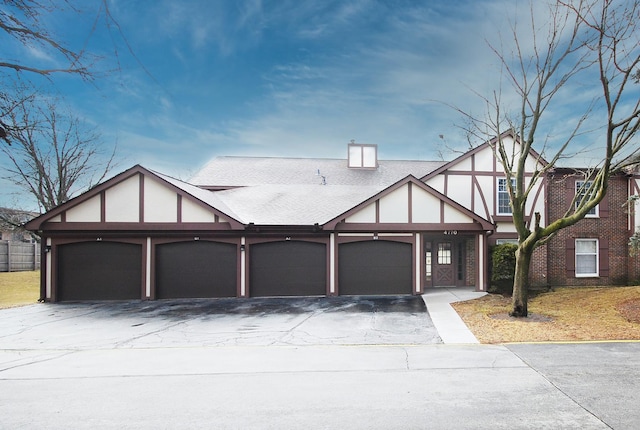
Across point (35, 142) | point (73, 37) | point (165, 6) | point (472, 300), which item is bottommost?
point (472, 300)

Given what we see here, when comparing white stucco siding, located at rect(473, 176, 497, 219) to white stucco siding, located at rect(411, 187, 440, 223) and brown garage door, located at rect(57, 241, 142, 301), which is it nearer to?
white stucco siding, located at rect(411, 187, 440, 223)

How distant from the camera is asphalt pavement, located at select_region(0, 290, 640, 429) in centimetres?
473

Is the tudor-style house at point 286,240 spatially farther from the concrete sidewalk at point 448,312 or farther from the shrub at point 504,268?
the concrete sidewalk at point 448,312

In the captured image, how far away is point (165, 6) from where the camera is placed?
6.27m

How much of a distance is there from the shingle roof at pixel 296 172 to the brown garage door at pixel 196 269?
6.52 metres

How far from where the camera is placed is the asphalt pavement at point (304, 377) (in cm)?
473

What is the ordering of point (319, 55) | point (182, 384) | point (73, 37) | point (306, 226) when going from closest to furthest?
point (73, 37) < point (182, 384) < point (306, 226) < point (319, 55)

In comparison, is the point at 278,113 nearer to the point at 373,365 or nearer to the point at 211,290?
the point at 211,290

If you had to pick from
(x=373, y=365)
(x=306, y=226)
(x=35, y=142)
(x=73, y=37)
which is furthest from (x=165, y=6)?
(x=35, y=142)

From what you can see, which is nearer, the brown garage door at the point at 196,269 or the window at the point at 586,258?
the brown garage door at the point at 196,269

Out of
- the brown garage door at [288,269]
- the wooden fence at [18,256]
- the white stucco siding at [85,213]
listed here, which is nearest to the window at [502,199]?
the brown garage door at [288,269]

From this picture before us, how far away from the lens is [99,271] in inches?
602

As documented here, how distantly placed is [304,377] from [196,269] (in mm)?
10542

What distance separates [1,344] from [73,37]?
7.86m
